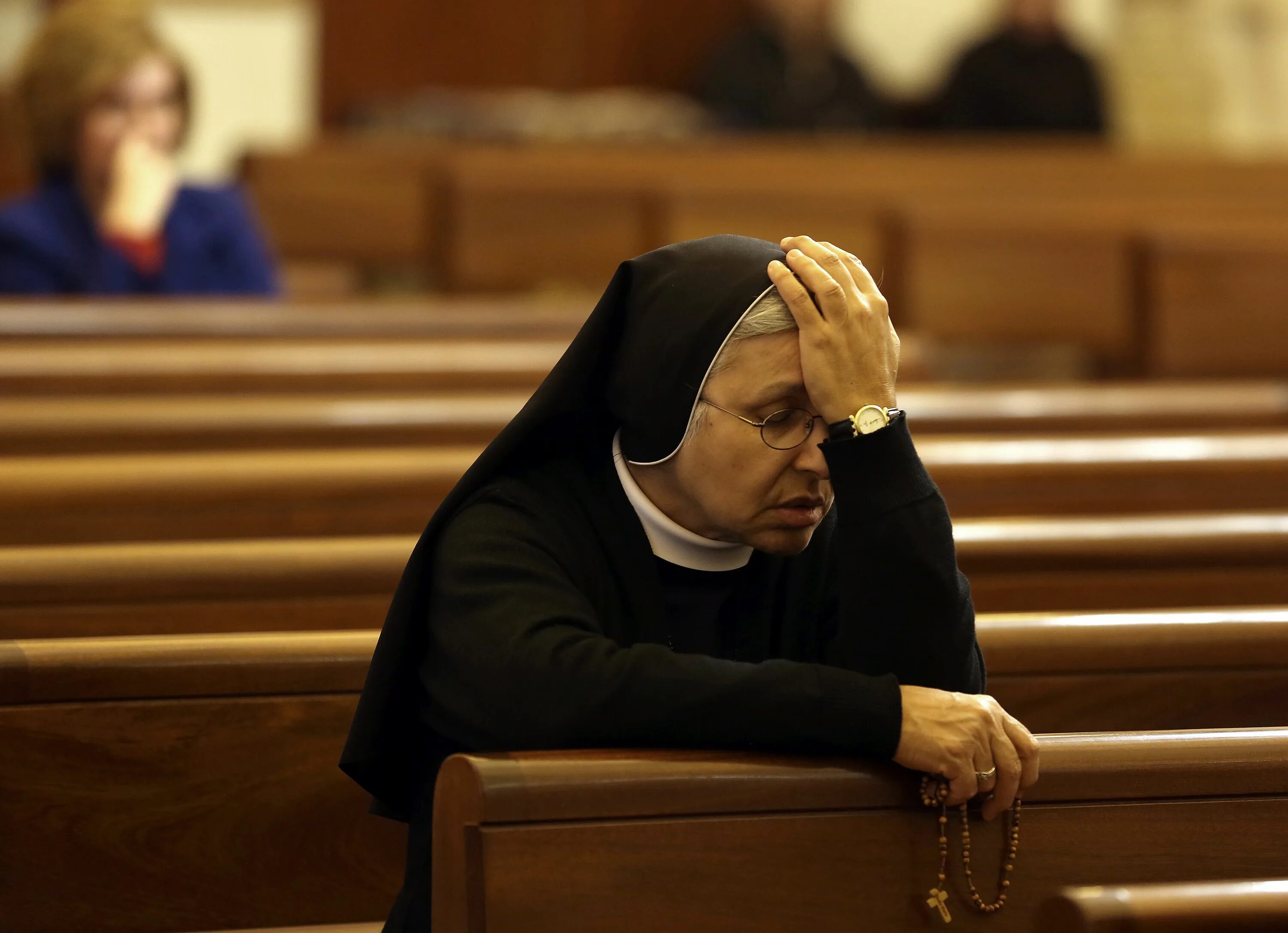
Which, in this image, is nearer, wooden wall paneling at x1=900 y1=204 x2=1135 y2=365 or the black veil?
the black veil

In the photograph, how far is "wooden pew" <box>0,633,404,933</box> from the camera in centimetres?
117

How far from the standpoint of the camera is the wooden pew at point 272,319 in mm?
2307

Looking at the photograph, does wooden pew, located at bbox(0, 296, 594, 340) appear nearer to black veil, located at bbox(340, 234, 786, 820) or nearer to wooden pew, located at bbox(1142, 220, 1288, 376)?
wooden pew, located at bbox(1142, 220, 1288, 376)

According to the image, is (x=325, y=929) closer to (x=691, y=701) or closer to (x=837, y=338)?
(x=691, y=701)

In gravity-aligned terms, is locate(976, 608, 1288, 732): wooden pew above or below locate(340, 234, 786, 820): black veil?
below

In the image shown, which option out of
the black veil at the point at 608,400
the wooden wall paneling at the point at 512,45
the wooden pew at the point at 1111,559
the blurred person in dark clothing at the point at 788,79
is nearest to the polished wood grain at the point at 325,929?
the black veil at the point at 608,400

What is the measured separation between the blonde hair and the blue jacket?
0.12m

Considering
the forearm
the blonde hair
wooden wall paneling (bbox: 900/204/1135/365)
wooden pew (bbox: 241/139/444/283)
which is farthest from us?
wooden pew (bbox: 241/139/444/283)

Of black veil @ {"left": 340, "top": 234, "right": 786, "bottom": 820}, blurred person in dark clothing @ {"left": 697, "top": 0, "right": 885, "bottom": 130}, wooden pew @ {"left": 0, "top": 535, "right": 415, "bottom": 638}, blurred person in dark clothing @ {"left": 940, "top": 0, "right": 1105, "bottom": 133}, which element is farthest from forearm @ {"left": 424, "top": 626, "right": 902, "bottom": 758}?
blurred person in dark clothing @ {"left": 940, "top": 0, "right": 1105, "bottom": 133}

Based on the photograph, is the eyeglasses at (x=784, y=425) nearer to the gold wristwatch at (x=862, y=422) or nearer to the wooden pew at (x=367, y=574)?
the gold wristwatch at (x=862, y=422)

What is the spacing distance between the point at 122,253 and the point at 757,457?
1.89m

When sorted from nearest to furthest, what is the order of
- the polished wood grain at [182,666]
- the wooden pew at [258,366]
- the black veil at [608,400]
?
the black veil at [608,400], the polished wood grain at [182,666], the wooden pew at [258,366]

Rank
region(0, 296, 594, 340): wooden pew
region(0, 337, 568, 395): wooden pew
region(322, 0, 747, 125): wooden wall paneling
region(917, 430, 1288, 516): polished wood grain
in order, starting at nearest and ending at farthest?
region(917, 430, 1288, 516): polished wood grain → region(0, 337, 568, 395): wooden pew → region(0, 296, 594, 340): wooden pew → region(322, 0, 747, 125): wooden wall paneling

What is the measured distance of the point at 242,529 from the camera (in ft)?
5.61
